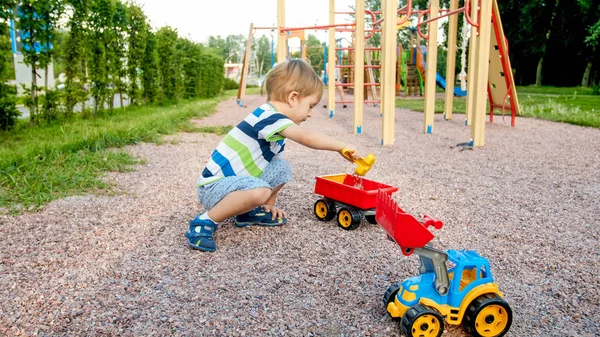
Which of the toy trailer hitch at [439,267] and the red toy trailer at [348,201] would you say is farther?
the red toy trailer at [348,201]

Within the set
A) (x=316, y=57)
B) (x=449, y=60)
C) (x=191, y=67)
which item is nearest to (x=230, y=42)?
(x=316, y=57)

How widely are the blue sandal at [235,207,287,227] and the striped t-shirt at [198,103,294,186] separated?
330 mm

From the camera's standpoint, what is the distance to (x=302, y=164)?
480 centimetres

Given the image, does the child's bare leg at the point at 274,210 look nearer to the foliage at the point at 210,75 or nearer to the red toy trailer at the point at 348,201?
the red toy trailer at the point at 348,201

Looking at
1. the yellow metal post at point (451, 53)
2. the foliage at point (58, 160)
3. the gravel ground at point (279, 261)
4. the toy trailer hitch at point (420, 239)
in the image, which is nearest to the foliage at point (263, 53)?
the yellow metal post at point (451, 53)

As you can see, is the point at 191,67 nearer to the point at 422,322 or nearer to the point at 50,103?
the point at 50,103

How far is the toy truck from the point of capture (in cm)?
168

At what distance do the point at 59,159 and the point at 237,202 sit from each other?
245 centimetres

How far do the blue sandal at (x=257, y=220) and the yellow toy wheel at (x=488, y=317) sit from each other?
4.73 feet

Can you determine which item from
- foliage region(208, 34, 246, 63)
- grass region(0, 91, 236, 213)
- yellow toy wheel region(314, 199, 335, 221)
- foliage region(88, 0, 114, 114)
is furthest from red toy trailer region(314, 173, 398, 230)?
foliage region(208, 34, 246, 63)

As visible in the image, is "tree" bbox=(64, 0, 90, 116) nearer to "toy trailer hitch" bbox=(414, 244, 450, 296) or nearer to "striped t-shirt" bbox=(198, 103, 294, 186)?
"striped t-shirt" bbox=(198, 103, 294, 186)

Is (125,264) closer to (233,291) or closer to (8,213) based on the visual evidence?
(233,291)

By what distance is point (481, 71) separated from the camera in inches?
223

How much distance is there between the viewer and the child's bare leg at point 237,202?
2502 millimetres
